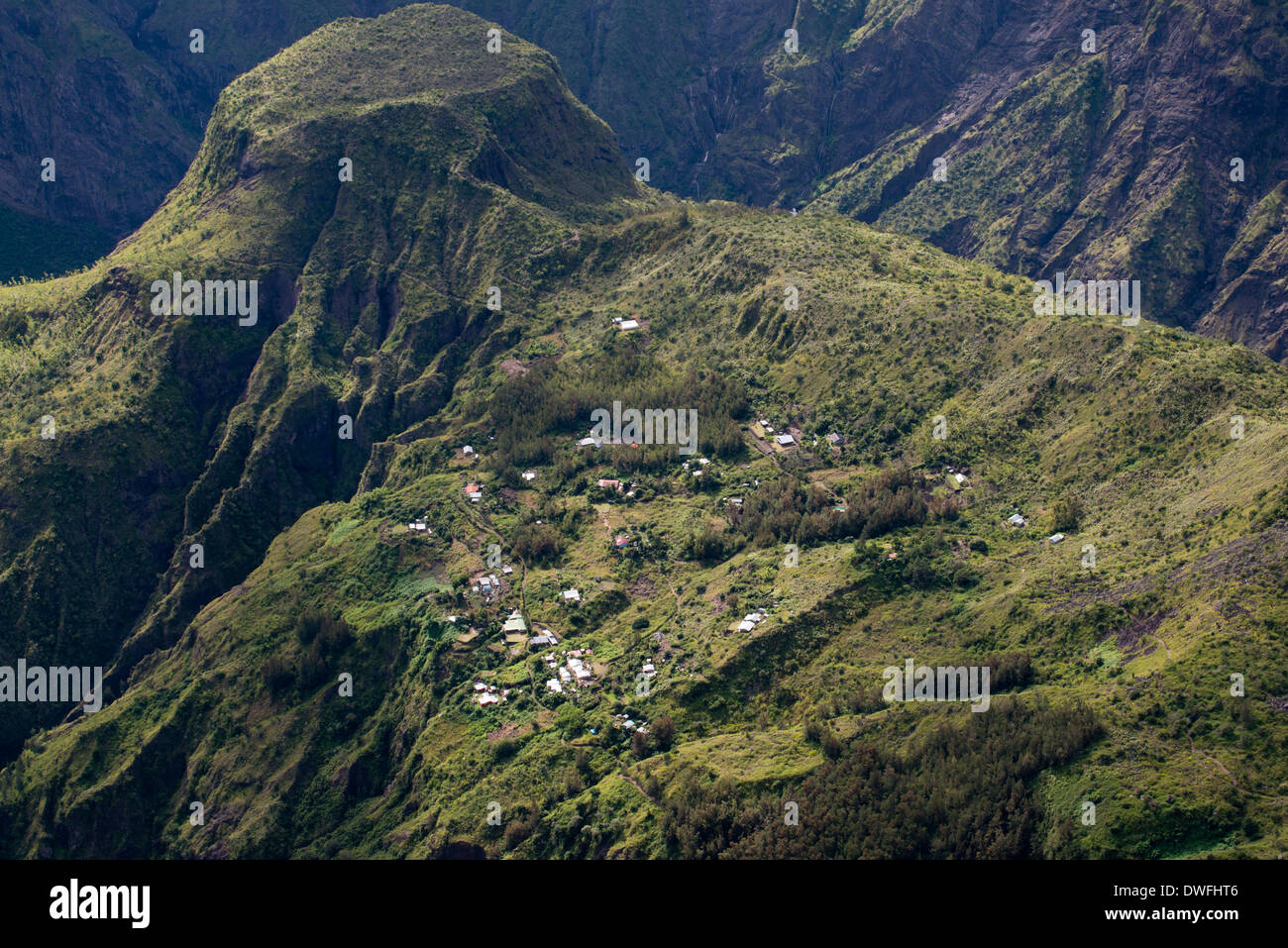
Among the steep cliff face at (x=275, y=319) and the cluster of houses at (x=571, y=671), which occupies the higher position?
the steep cliff face at (x=275, y=319)

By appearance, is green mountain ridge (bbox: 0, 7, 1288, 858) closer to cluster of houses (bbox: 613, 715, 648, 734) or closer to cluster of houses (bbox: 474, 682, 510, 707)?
cluster of houses (bbox: 474, 682, 510, 707)

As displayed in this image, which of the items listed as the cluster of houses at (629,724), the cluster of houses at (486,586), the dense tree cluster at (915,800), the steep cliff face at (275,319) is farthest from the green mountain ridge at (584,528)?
the cluster of houses at (486,586)

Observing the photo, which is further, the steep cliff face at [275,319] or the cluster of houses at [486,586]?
the steep cliff face at [275,319]

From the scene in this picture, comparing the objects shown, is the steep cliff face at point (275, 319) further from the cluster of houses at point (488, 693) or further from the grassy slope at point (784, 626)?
the cluster of houses at point (488, 693)

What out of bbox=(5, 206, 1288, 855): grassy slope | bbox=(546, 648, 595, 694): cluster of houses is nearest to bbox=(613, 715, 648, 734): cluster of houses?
bbox=(5, 206, 1288, 855): grassy slope

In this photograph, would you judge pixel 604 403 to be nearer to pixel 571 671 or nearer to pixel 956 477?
pixel 956 477

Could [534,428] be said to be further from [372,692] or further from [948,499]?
[948,499]
